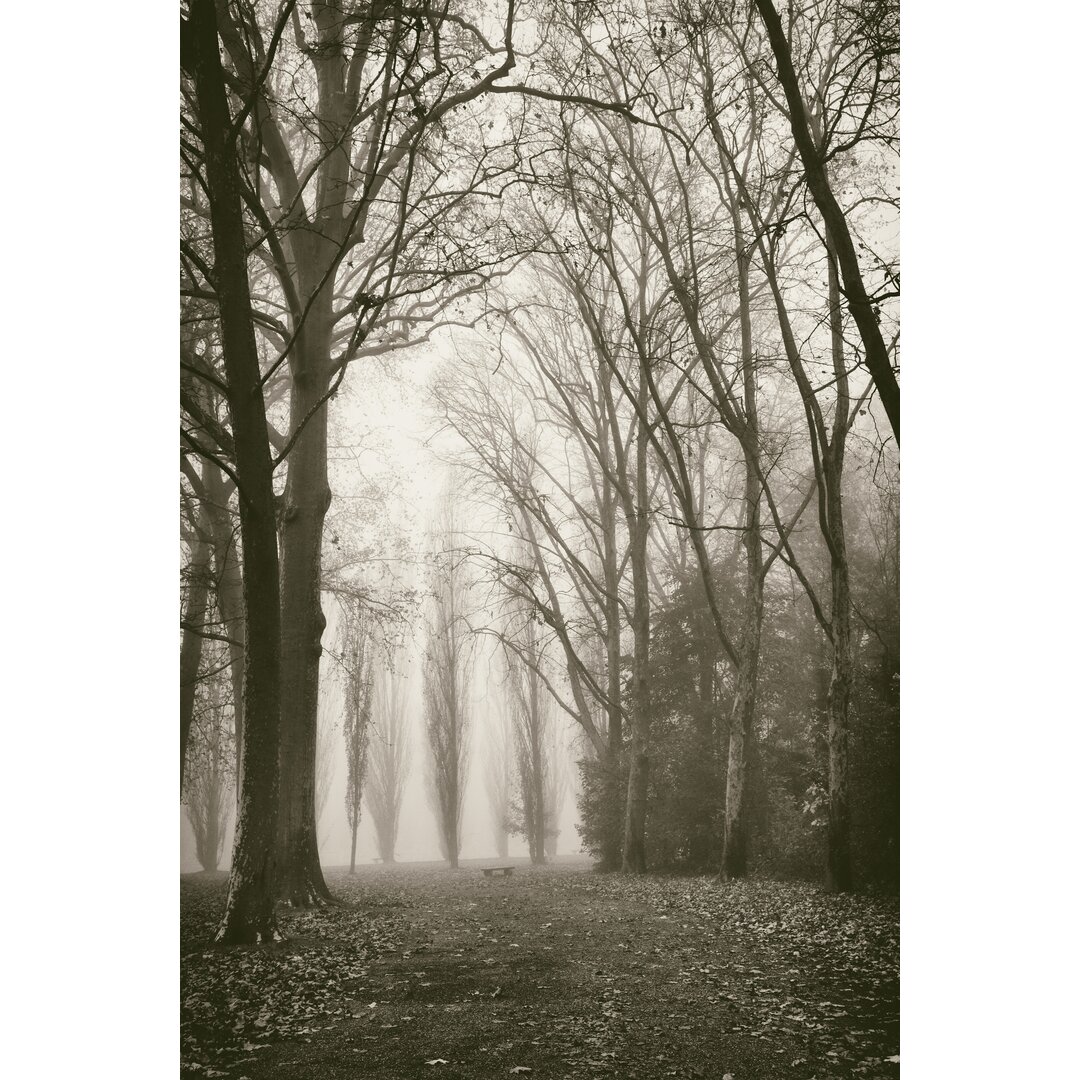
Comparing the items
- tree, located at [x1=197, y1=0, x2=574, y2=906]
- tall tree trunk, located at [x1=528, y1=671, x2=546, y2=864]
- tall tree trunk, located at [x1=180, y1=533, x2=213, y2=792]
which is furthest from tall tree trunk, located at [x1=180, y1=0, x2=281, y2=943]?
tall tree trunk, located at [x1=528, y1=671, x2=546, y2=864]

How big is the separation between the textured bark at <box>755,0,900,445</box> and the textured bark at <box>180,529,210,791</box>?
278 centimetres

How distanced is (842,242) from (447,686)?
241 cm

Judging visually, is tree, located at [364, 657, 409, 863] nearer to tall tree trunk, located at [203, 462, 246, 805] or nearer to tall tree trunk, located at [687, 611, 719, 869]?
tall tree trunk, located at [203, 462, 246, 805]

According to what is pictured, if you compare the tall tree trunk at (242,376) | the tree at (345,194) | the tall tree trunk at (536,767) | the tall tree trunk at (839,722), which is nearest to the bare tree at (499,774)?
the tall tree trunk at (536,767)

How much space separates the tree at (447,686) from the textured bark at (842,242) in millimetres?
1945

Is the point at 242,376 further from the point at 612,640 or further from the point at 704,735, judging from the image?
the point at 704,735

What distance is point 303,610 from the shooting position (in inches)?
135

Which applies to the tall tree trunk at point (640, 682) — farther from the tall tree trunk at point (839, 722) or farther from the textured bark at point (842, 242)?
the textured bark at point (842, 242)

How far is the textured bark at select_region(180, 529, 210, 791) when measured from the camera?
3033 millimetres
